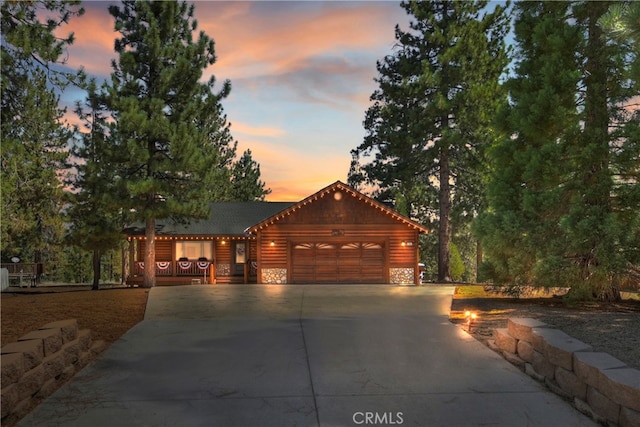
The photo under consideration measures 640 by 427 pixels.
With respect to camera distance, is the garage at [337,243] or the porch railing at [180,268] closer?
the garage at [337,243]

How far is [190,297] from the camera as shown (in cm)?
1825

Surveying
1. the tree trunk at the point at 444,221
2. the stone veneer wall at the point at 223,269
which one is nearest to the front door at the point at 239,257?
the stone veneer wall at the point at 223,269

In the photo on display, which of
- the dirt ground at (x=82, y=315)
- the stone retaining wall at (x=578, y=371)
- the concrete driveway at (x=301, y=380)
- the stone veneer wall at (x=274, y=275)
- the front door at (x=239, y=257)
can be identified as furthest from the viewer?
the front door at (x=239, y=257)

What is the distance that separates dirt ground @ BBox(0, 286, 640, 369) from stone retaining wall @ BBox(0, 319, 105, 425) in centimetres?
204

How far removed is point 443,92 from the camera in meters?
29.5

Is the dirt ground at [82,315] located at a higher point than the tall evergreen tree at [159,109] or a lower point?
lower

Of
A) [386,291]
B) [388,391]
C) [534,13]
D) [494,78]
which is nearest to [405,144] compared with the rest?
[494,78]

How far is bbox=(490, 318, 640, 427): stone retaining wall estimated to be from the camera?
5.38m

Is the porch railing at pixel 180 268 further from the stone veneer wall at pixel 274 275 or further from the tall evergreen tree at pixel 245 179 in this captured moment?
the tall evergreen tree at pixel 245 179

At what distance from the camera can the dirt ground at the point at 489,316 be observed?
955 centimetres

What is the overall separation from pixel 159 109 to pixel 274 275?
10040 millimetres

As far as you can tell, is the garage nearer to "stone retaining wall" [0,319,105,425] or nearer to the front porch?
the front porch

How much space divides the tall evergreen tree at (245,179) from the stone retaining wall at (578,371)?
143ft

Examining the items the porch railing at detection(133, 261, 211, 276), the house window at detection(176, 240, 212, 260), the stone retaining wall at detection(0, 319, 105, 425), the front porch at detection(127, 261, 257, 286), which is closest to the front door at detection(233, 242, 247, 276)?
the front porch at detection(127, 261, 257, 286)
